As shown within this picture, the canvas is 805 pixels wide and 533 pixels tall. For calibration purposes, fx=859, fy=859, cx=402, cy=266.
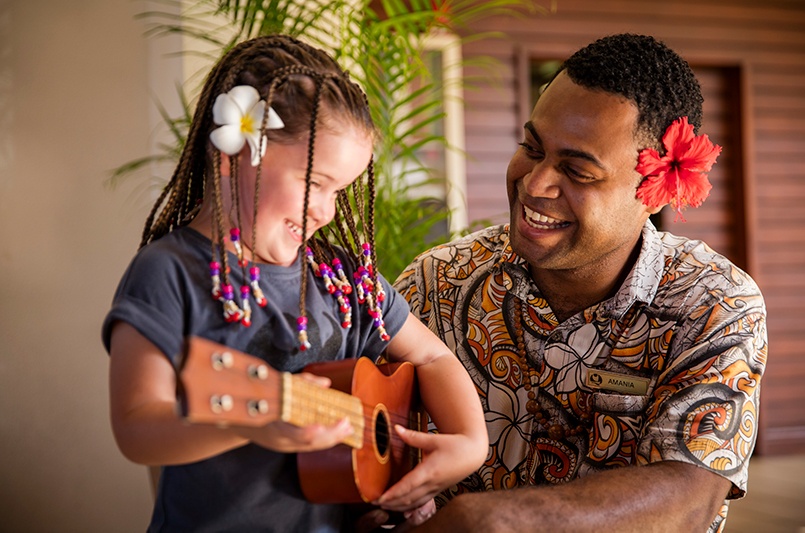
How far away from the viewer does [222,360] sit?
0.87 meters

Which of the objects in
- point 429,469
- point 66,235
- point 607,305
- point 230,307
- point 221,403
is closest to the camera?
point 221,403

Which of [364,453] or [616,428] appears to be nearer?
[364,453]

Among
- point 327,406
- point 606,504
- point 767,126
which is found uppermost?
point 767,126

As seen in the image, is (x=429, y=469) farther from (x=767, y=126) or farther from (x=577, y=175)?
(x=767, y=126)

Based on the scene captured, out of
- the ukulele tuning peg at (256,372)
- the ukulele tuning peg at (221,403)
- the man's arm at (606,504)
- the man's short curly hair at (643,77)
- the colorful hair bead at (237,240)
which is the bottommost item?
the man's arm at (606,504)

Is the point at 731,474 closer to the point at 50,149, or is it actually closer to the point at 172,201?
the point at 172,201

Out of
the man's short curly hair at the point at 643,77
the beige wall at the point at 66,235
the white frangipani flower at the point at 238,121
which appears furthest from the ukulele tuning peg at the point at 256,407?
the beige wall at the point at 66,235

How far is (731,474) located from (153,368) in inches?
42.3

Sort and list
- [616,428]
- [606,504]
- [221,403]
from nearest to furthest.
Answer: [221,403] < [606,504] < [616,428]

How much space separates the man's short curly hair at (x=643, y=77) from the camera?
6.03ft

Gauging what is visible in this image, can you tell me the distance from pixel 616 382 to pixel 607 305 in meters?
0.17

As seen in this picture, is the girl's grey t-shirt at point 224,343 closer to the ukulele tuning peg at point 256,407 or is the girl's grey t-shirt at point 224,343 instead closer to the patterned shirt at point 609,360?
the ukulele tuning peg at point 256,407

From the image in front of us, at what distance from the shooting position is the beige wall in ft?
9.59

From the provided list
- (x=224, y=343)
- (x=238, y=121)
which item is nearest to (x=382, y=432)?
(x=224, y=343)
